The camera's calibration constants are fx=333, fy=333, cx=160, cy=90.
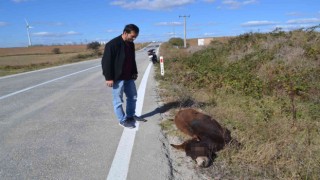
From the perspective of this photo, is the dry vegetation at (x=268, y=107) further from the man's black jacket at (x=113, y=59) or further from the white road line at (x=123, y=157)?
the man's black jacket at (x=113, y=59)

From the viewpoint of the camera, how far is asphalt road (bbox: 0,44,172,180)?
407 cm

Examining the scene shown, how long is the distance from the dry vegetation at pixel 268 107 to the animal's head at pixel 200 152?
0.11 metres

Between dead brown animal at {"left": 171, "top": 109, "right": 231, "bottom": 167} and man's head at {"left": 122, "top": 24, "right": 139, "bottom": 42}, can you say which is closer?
dead brown animal at {"left": 171, "top": 109, "right": 231, "bottom": 167}

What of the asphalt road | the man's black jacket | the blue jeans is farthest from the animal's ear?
the man's black jacket

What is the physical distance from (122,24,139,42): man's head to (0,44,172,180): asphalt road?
63.9 inches

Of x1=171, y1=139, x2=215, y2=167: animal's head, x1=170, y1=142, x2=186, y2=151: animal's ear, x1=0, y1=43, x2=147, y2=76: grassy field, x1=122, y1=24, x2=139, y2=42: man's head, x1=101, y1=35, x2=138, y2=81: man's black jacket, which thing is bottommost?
x1=0, y1=43, x2=147, y2=76: grassy field

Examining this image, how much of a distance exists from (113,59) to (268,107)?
349 centimetres

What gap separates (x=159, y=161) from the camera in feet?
14.2

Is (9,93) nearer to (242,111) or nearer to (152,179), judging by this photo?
(242,111)

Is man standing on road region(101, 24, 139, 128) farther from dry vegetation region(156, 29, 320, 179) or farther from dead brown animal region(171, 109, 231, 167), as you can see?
dead brown animal region(171, 109, 231, 167)

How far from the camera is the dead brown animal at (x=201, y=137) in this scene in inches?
166

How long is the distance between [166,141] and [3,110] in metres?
4.73

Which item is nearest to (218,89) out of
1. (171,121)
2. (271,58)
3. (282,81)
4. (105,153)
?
(282,81)

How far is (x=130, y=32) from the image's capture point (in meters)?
5.88
